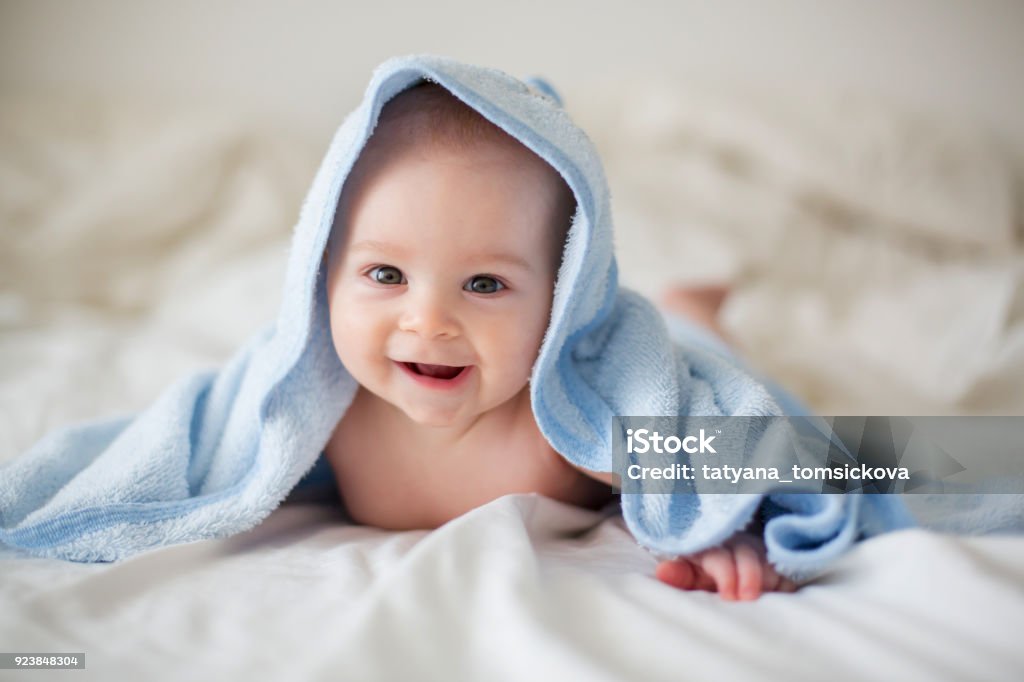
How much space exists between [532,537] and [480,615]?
9.1 inches

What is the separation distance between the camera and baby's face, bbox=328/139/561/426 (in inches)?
31.6

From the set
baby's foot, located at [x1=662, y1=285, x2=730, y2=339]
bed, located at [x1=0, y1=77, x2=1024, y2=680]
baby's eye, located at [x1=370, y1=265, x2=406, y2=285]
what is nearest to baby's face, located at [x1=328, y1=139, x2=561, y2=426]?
baby's eye, located at [x1=370, y1=265, x2=406, y2=285]

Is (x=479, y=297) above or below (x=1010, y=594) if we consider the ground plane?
above

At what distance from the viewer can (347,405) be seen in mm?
958

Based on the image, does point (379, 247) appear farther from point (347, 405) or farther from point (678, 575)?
point (678, 575)

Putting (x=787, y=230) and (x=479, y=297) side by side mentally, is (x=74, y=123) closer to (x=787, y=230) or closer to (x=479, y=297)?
(x=479, y=297)

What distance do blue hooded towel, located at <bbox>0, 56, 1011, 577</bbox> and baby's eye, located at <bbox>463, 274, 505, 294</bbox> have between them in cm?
6

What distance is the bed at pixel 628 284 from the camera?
61 cm

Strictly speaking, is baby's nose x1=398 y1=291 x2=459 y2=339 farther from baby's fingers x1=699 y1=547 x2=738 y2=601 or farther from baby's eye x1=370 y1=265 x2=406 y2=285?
baby's fingers x1=699 y1=547 x2=738 y2=601

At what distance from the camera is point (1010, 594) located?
62cm

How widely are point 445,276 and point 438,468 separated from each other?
27cm

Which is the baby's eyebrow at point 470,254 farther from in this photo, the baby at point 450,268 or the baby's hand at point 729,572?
the baby's hand at point 729,572

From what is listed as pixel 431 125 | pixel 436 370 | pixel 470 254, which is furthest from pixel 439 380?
pixel 431 125

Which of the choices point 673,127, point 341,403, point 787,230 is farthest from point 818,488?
point 673,127
